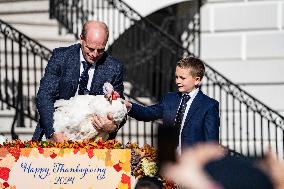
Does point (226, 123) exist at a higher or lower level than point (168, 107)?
lower

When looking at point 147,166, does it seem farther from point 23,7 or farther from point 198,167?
point 23,7

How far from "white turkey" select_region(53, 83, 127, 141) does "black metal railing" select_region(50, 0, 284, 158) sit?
20.7 feet

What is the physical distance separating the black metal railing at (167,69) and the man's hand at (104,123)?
6.35 meters

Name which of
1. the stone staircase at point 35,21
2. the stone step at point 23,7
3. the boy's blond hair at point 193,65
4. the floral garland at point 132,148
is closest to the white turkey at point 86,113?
the floral garland at point 132,148

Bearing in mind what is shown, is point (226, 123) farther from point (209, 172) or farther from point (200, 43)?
point (209, 172)

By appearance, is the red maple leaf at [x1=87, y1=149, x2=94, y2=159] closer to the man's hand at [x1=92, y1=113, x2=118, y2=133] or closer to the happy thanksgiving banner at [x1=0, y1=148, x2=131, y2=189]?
the happy thanksgiving banner at [x1=0, y1=148, x2=131, y2=189]

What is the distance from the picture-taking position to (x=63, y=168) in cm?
420

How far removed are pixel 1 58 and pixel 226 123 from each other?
12.5 ft

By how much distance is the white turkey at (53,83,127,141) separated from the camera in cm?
420

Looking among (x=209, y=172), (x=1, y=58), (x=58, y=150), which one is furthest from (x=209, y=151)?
(x=1, y=58)

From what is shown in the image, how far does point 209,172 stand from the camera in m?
1.83

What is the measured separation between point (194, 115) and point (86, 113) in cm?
78

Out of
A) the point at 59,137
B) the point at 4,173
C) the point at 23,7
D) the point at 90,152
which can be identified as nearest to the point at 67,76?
the point at 59,137

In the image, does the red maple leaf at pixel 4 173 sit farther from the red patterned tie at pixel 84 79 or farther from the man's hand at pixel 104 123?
A: the red patterned tie at pixel 84 79
